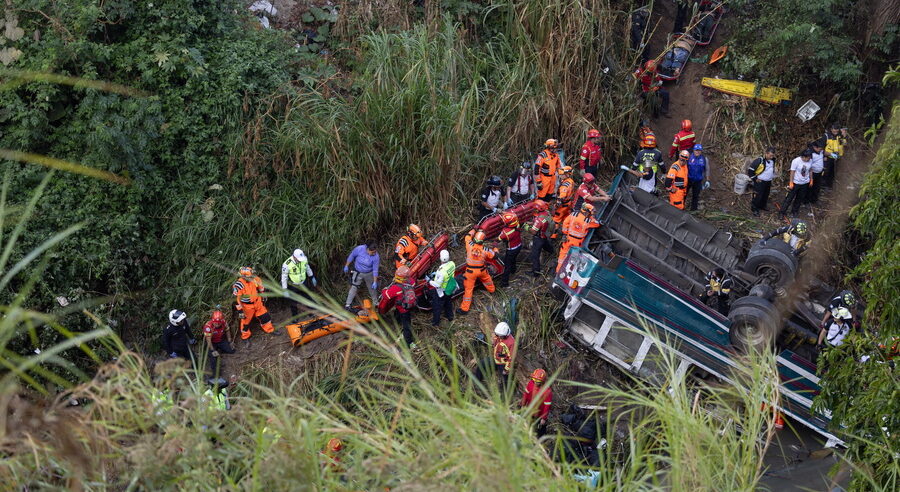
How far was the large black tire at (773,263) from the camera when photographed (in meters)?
9.95

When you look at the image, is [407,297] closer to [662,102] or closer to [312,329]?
[312,329]

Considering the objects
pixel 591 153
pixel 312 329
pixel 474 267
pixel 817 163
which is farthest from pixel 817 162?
pixel 312 329

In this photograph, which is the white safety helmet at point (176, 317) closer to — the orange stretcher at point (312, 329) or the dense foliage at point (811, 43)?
the orange stretcher at point (312, 329)

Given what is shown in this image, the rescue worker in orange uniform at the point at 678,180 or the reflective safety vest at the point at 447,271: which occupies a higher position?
the rescue worker in orange uniform at the point at 678,180

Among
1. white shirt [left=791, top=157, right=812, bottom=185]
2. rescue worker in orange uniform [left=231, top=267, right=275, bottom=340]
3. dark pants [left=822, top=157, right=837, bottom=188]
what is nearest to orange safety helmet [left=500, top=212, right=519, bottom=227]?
rescue worker in orange uniform [left=231, top=267, right=275, bottom=340]

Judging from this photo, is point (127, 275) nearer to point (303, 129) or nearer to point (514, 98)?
point (303, 129)

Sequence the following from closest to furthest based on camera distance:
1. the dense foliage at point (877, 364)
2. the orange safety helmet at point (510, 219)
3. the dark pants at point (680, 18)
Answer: the dense foliage at point (877, 364) < the orange safety helmet at point (510, 219) < the dark pants at point (680, 18)

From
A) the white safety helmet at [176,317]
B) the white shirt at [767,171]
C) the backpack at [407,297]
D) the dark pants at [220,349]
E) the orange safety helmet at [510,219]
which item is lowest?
the dark pants at [220,349]

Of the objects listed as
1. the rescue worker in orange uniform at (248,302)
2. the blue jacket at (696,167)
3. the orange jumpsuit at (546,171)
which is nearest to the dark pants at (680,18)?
the blue jacket at (696,167)

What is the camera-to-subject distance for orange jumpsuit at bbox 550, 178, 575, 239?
11.3m

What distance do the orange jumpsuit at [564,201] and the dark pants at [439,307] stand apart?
7.09 feet

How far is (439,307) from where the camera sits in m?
10.3

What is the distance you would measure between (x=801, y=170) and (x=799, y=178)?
0.13 meters

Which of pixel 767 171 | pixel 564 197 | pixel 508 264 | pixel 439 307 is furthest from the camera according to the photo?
pixel 767 171
